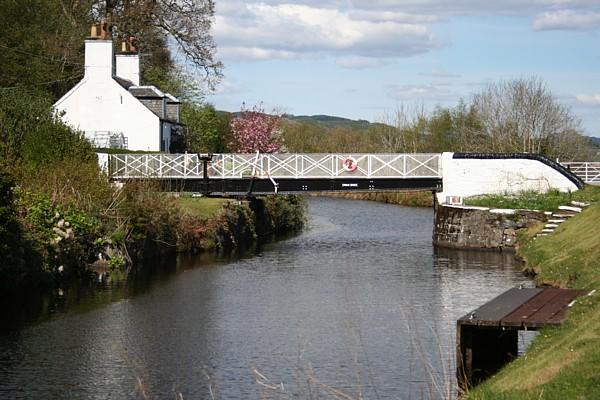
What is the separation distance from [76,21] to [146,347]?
44.8 metres

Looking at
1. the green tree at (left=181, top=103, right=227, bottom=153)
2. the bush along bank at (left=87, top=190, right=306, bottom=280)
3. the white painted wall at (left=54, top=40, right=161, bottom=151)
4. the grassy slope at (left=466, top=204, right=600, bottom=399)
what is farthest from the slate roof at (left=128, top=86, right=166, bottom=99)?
the grassy slope at (left=466, top=204, right=600, bottom=399)

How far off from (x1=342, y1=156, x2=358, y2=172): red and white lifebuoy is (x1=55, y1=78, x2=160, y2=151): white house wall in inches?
413

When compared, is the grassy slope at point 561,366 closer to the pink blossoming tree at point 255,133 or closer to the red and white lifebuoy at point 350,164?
the red and white lifebuoy at point 350,164

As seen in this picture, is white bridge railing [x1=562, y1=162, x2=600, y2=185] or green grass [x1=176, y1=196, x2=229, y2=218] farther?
white bridge railing [x1=562, y1=162, x2=600, y2=185]

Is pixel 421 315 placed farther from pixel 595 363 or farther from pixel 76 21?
pixel 76 21

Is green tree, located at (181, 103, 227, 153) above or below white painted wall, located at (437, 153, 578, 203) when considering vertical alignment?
above

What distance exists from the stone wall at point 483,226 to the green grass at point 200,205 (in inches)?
353

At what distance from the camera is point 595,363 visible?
13172mm

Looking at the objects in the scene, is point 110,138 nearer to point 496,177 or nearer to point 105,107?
point 105,107

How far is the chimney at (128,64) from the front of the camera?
5725 cm

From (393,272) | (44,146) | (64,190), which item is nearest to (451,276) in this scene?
(393,272)

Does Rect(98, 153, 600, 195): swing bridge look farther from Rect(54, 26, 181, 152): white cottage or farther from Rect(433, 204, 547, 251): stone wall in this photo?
Rect(54, 26, 181, 152): white cottage

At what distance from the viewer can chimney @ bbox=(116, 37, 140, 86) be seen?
2254 inches

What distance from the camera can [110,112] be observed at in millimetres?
52969
